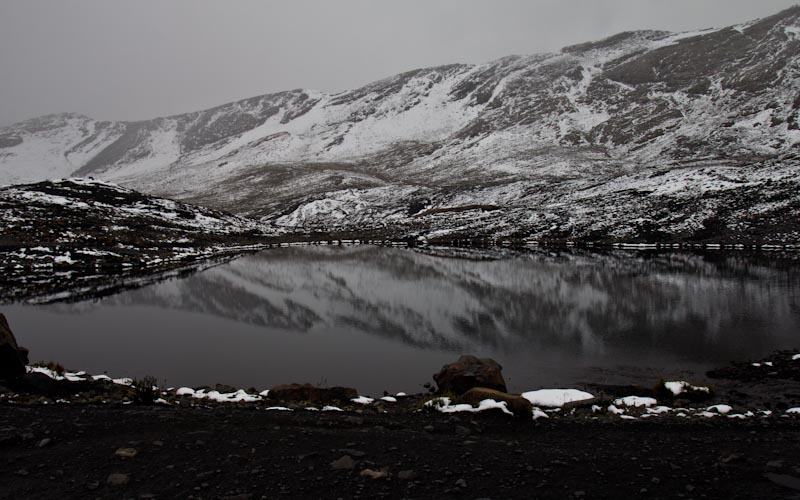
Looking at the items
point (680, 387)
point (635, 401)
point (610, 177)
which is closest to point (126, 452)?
point (635, 401)

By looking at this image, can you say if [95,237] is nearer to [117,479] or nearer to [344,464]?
[117,479]

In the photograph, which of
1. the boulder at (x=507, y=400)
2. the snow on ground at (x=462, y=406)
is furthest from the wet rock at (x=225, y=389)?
the boulder at (x=507, y=400)

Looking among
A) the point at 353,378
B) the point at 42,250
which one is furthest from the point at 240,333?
the point at 42,250

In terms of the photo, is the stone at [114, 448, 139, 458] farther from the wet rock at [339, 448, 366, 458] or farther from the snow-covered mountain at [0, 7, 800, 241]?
the snow-covered mountain at [0, 7, 800, 241]

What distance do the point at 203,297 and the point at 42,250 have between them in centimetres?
3089

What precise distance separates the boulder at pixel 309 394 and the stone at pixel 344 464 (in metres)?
5.73

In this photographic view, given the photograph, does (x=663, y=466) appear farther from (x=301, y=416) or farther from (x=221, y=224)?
(x=221, y=224)

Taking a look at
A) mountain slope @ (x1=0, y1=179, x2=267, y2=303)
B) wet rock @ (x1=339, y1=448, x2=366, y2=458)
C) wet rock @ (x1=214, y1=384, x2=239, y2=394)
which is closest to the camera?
wet rock @ (x1=339, y1=448, x2=366, y2=458)

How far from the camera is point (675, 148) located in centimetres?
14000

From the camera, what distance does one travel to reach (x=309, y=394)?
562 inches

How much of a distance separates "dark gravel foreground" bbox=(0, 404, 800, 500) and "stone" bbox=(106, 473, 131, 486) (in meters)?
0.02

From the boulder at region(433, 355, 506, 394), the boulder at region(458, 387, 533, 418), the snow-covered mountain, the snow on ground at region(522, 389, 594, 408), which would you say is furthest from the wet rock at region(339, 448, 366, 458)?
the snow-covered mountain

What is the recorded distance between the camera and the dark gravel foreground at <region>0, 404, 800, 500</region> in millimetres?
7309

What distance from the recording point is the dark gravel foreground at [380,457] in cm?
731
